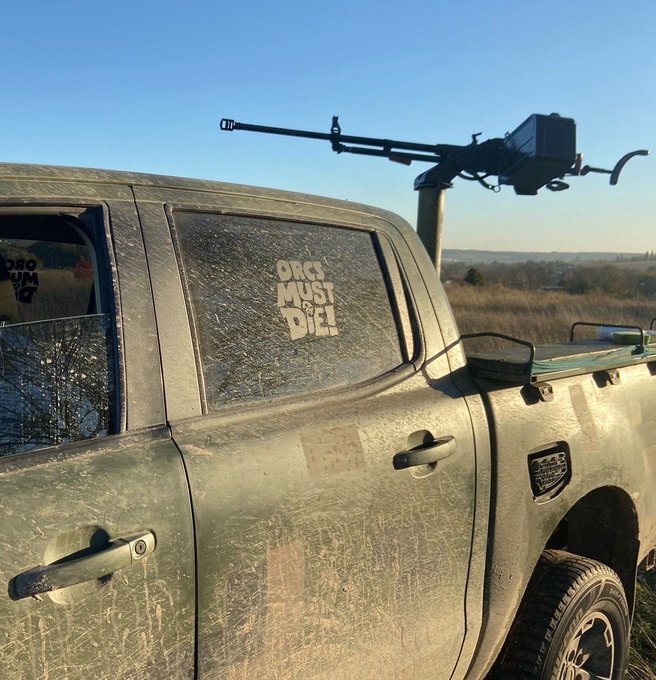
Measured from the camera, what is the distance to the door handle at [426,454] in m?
1.66

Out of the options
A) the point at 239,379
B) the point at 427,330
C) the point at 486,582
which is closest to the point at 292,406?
the point at 239,379

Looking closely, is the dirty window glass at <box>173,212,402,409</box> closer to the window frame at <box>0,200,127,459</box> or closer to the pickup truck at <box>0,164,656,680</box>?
the pickup truck at <box>0,164,656,680</box>

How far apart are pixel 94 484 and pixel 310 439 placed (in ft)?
1.72

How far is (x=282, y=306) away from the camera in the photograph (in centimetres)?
165

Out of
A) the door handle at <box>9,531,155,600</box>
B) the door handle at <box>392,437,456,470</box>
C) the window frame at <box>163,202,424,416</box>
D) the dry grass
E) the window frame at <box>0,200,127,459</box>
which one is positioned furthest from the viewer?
the dry grass

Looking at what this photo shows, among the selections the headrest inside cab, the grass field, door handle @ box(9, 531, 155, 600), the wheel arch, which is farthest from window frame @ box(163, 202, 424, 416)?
the grass field

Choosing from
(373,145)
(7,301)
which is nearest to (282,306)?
(7,301)

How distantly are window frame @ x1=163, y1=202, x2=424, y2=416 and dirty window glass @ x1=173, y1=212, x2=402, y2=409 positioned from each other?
1 centimetres

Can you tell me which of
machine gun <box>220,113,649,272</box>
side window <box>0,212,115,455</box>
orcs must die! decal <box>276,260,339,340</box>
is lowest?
side window <box>0,212,115,455</box>

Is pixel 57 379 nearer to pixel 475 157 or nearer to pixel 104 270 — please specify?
pixel 104 270

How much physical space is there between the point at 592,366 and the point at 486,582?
0.84m

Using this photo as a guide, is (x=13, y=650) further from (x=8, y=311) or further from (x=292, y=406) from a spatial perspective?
(x=8, y=311)

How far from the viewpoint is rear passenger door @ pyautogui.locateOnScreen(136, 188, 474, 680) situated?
1375 millimetres

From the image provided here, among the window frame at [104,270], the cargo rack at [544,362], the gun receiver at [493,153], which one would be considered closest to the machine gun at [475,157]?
the gun receiver at [493,153]
